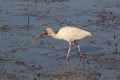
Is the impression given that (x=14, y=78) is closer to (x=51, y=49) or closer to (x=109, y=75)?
(x=109, y=75)

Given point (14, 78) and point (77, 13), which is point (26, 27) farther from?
point (14, 78)

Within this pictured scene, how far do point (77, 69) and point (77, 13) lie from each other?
20.1ft

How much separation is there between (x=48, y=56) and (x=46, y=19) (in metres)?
4.34

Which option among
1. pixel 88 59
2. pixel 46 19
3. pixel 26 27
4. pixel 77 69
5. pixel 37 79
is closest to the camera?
pixel 37 79

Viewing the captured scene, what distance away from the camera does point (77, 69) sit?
40.3 ft

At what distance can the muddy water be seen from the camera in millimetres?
11930

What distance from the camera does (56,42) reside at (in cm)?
1491

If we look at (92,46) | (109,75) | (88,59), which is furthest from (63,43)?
(109,75)

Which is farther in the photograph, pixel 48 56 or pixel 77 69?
pixel 48 56

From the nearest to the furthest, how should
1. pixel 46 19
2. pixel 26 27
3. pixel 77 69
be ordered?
pixel 77 69 < pixel 26 27 < pixel 46 19

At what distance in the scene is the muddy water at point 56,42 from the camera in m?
11.9

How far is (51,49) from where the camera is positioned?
1408 cm

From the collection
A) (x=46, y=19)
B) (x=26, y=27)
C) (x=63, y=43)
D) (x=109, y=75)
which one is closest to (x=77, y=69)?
(x=109, y=75)

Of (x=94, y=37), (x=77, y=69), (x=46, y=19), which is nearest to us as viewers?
(x=77, y=69)
